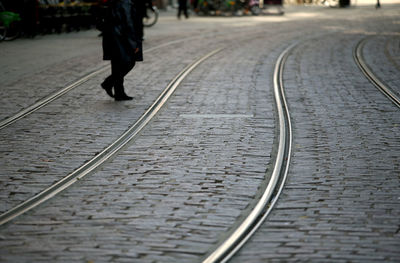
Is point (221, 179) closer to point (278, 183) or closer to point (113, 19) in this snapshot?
point (278, 183)

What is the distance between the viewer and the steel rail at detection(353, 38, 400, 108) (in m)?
10.5

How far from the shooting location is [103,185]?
6184 millimetres

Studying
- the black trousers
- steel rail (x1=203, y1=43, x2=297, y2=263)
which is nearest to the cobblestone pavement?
steel rail (x1=203, y1=43, x2=297, y2=263)

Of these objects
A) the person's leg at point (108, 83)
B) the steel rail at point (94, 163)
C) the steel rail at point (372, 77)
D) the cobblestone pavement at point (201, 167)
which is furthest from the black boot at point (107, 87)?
the steel rail at point (372, 77)

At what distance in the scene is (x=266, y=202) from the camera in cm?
565

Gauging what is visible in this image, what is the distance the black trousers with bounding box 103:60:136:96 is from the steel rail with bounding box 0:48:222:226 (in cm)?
61

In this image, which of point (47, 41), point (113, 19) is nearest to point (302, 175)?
point (113, 19)

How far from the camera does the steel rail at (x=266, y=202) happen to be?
15.1 feet

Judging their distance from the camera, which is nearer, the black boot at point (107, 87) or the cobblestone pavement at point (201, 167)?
the cobblestone pavement at point (201, 167)

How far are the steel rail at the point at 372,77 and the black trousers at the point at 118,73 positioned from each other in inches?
156

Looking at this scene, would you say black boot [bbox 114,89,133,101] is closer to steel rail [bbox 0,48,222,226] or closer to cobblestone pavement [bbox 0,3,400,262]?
cobblestone pavement [bbox 0,3,400,262]

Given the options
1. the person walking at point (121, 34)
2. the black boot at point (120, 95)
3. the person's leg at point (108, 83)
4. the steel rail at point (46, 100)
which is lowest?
the steel rail at point (46, 100)

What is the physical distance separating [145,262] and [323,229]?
1.39 metres

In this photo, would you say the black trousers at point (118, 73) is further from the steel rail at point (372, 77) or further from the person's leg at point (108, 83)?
the steel rail at point (372, 77)
